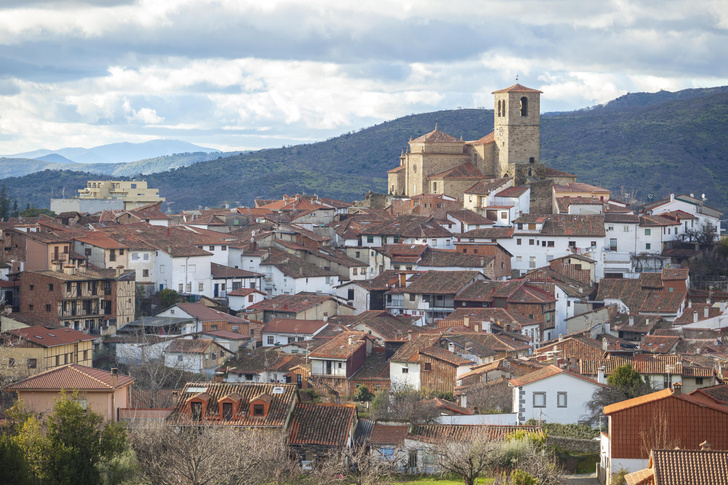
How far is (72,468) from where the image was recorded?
27.2 metres

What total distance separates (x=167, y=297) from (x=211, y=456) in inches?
1390

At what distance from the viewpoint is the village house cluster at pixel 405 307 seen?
3388cm

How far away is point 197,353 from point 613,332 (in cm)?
2183

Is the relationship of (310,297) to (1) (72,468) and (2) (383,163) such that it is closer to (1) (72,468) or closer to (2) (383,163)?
(1) (72,468)

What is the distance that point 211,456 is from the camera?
26.5m

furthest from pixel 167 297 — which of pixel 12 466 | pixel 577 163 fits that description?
pixel 577 163

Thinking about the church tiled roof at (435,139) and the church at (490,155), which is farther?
the church tiled roof at (435,139)

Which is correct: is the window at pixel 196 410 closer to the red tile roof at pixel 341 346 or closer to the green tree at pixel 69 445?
the green tree at pixel 69 445

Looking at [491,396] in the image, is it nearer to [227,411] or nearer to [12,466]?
[227,411]

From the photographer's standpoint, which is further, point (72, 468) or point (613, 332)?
point (613, 332)

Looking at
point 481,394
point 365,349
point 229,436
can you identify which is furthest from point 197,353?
point 229,436

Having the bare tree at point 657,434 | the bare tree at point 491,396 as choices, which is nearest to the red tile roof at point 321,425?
the bare tree at point 491,396

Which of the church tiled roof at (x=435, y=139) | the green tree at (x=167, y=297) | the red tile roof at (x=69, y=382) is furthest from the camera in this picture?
the church tiled roof at (x=435, y=139)

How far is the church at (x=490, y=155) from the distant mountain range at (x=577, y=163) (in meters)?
48.2
